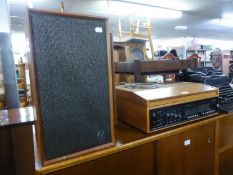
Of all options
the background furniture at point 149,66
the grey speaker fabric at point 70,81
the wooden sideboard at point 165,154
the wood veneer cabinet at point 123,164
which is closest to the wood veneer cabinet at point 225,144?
the wooden sideboard at point 165,154

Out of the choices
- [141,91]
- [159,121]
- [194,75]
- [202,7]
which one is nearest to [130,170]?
[159,121]

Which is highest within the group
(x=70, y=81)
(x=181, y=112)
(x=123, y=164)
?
(x=70, y=81)

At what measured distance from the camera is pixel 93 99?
28.7 inches

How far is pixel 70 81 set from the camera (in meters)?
0.67

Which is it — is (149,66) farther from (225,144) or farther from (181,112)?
(225,144)

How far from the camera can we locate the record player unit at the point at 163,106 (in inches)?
36.1

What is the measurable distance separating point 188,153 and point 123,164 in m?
0.41

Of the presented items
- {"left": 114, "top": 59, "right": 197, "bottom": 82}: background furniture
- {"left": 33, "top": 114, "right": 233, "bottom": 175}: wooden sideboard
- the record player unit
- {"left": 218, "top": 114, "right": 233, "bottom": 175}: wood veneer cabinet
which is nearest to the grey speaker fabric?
{"left": 33, "top": 114, "right": 233, "bottom": 175}: wooden sideboard

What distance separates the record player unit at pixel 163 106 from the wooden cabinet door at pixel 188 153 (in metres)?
0.07

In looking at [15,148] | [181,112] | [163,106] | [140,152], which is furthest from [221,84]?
[15,148]

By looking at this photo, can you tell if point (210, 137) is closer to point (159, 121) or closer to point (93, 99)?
point (159, 121)

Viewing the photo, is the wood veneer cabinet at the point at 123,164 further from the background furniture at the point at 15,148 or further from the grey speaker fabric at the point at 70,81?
the background furniture at the point at 15,148

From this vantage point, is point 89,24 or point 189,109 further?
point 189,109

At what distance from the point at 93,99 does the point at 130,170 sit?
0.36 m
